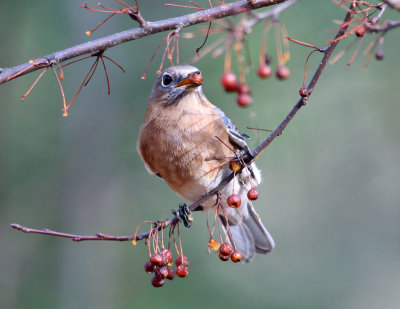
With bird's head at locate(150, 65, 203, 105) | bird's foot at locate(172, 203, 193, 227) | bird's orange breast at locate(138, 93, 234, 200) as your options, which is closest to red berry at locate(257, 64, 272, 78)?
bird's head at locate(150, 65, 203, 105)

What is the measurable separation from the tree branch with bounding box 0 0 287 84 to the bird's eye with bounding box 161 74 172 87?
5.45 ft

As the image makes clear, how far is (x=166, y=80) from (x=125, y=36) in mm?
1756

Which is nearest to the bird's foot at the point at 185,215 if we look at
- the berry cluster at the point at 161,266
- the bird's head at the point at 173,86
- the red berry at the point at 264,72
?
the berry cluster at the point at 161,266

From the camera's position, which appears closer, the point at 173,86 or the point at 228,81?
the point at 228,81

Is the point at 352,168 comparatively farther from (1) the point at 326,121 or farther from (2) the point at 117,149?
(2) the point at 117,149

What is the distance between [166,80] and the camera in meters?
4.85

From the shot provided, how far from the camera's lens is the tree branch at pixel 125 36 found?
2.96m

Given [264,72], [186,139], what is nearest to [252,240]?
[186,139]

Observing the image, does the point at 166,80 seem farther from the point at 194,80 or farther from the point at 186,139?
the point at 194,80

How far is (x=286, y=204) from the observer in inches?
422

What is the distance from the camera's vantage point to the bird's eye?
4.80 metres

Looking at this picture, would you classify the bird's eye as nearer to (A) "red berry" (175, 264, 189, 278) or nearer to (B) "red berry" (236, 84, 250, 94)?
(A) "red berry" (175, 264, 189, 278)

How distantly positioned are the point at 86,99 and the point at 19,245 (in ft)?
9.56

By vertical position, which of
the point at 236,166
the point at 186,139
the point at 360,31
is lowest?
the point at 186,139
